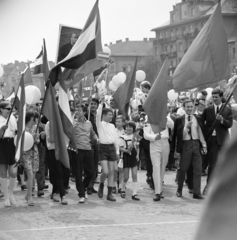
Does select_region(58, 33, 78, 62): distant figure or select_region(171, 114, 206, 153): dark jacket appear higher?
select_region(58, 33, 78, 62): distant figure

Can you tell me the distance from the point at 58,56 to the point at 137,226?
3.91m

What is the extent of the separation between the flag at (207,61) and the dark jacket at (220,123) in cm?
204

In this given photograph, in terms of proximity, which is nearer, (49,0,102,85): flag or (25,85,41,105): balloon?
(49,0,102,85): flag

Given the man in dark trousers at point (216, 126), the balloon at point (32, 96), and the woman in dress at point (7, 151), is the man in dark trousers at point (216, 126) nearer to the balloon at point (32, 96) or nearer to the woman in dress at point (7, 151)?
the woman in dress at point (7, 151)

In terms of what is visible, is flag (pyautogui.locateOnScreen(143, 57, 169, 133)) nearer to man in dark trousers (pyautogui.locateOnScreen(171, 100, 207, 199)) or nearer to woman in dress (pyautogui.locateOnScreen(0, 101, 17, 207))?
man in dark trousers (pyautogui.locateOnScreen(171, 100, 207, 199))

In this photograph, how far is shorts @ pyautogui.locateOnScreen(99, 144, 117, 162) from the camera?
34.7 ft

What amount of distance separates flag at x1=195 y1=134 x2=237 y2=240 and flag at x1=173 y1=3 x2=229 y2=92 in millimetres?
8098

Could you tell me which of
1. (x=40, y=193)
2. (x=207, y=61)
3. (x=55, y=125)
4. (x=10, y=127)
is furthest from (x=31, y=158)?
(x=207, y=61)

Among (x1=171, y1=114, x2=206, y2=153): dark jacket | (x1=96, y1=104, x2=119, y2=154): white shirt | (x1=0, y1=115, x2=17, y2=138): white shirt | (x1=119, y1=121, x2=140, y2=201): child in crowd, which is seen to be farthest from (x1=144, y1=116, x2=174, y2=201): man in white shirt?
(x1=0, y1=115, x2=17, y2=138): white shirt

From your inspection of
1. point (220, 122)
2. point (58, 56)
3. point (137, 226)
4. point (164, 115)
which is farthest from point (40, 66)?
point (137, 226)

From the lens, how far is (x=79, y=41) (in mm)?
9680

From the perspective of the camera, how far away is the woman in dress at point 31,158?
31.9ft

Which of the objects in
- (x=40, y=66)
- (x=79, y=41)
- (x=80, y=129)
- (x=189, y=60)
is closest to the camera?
(x=189, y=60)

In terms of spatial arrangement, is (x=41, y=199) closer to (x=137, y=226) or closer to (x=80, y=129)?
(x=80, y=129)
